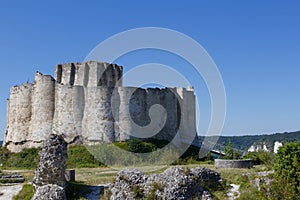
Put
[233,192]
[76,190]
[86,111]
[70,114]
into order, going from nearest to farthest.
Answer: [233,192] → [76,190] → [70,114] → [86,111]

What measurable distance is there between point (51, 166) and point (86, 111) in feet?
72.6

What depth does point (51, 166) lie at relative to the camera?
18.9 m

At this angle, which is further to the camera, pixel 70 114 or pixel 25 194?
Result: pixel 70 114

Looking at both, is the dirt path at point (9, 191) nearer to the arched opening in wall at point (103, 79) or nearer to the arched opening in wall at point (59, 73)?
the arched opening in wall at point (103, 79)

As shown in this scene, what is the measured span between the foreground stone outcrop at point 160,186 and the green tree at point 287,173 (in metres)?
2.75

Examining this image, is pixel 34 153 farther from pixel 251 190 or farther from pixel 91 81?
pixel 251 190

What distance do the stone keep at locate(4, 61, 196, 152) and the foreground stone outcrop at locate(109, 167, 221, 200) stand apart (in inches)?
938

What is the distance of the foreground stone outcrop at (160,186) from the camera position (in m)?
15.1

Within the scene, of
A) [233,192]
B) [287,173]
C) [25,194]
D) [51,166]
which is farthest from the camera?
[25,194]

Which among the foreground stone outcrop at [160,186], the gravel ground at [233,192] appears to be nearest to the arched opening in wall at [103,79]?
the gravel ground at [233,192]

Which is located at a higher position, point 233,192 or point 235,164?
point 235,164

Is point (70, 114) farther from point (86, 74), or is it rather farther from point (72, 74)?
point (72, 74)

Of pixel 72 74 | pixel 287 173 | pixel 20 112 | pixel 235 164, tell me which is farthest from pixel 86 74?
pixel 287 173

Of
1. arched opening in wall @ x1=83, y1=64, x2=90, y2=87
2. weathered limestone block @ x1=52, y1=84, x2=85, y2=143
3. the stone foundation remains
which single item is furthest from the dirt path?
arched opening in wall @ x1=83, y1=64, x2=90, y2=87
